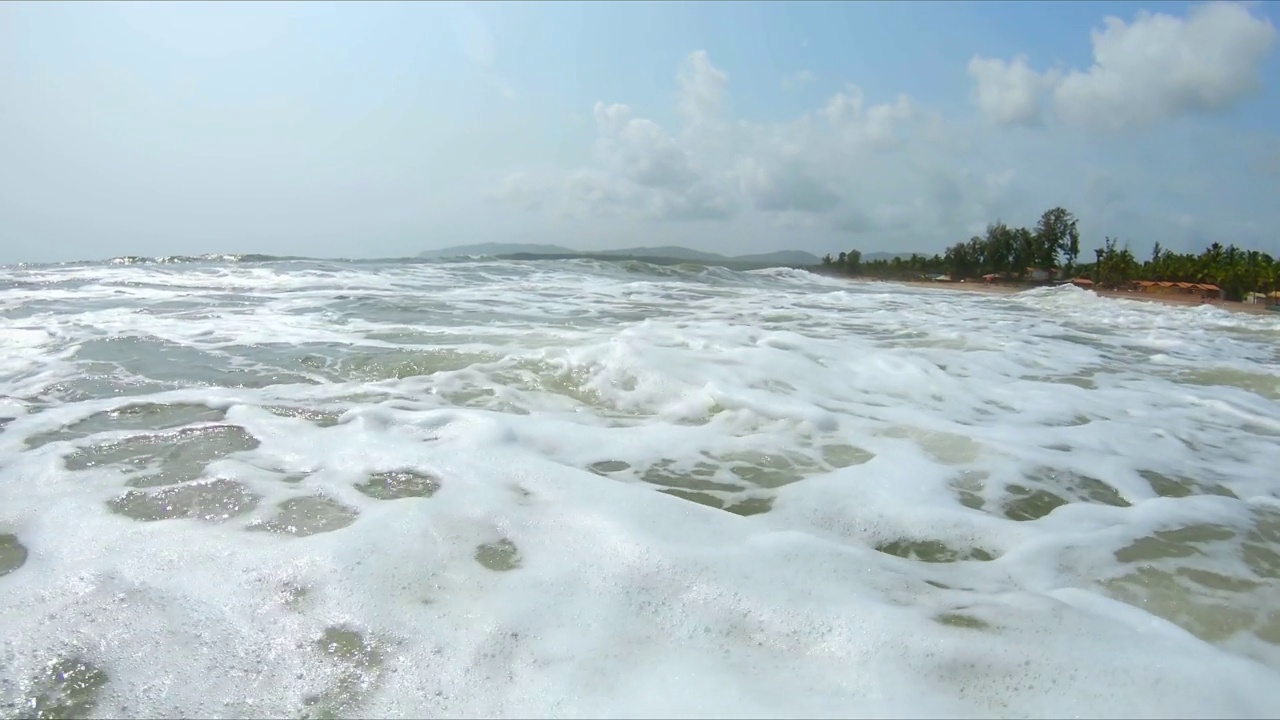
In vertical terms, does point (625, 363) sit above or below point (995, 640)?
above

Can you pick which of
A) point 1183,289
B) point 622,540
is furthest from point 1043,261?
point 622,540

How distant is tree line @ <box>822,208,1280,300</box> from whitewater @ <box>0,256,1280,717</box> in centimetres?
3702

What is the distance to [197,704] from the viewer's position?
158cm

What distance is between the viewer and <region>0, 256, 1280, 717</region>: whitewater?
1677 millimetres

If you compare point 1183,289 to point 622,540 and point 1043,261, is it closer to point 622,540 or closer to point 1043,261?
point 1043,261

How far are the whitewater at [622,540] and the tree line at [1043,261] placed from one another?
37.0m

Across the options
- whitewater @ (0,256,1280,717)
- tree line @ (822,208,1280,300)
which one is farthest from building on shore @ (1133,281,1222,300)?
whitewater @ (0,256,1280,717)

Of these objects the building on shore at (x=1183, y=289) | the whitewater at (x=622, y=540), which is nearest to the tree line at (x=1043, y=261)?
the building on shore at (x=1183, y=289)

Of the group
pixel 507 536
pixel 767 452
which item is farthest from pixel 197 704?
pixel 767 452

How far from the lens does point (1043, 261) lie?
45750 mm

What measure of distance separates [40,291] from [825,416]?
1172cm

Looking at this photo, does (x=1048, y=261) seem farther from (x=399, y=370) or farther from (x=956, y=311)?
(x=399, y=370)

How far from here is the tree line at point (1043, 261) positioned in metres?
36.1

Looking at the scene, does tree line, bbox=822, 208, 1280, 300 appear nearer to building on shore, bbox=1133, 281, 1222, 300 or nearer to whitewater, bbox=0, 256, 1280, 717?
building on shore, bbox=1133, 281, 1222, 300
